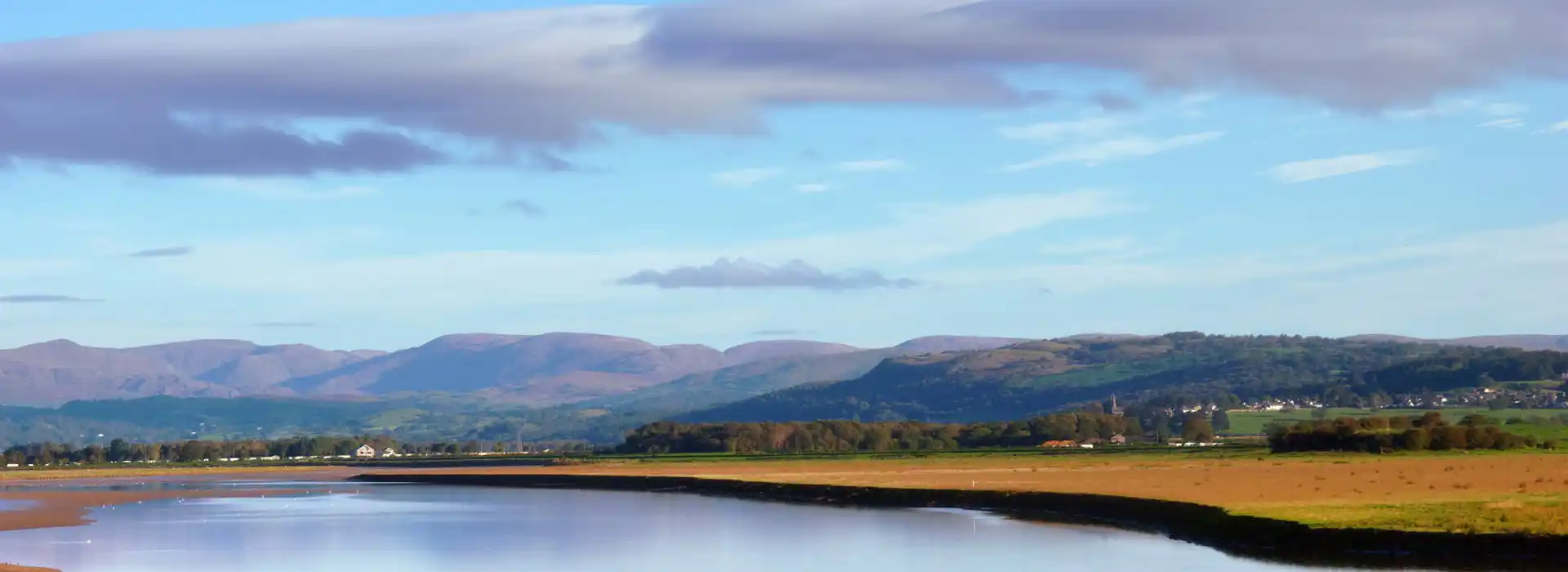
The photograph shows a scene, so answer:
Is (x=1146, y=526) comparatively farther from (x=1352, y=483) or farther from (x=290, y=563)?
(x=290, y=563)

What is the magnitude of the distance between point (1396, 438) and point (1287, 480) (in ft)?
155

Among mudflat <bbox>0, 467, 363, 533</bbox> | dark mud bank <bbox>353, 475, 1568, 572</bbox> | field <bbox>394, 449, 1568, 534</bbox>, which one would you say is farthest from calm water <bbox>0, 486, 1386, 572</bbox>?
field <bbox>394, 449, 1568, 534</bbox>

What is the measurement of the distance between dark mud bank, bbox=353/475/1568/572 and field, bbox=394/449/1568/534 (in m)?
0.84

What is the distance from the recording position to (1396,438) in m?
131

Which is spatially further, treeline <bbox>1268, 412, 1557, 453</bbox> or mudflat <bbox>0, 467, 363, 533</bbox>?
treeline <bbox>1268, 412, 1557, 453</bbox>

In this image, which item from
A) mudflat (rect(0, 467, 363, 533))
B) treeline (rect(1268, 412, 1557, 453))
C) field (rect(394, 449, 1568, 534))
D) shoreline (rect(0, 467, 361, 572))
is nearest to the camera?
field (rect(394, 449, 1568, 534))

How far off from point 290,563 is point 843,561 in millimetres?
17614

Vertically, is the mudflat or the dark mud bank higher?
the mudflat

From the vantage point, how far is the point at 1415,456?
388 ft

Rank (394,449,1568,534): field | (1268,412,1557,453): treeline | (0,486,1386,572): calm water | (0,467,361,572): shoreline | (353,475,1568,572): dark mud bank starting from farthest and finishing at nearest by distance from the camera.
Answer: (1268,412,1557,453): treeline < (0,467,361,572): shoreline < (394,449,1568,534): field < (0,486,1386,572): calm water < (353,475,1568,572): dark mud bank

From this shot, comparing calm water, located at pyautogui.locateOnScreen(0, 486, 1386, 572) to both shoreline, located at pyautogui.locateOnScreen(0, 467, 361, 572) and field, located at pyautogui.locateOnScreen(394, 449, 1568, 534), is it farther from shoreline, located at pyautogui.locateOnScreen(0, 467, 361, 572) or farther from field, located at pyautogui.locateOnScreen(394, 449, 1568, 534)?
field, located at pyautogui.locateOnScreen(394, 449, 1568, 534)

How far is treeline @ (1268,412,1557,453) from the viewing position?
426 feet

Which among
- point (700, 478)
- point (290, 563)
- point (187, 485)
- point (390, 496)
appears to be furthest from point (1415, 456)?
point (187, 485)

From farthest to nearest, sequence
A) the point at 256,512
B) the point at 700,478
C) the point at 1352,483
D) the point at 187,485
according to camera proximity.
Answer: the point at 187,485, the point at 700,478, the point at 256,512, the point at 1352,483
